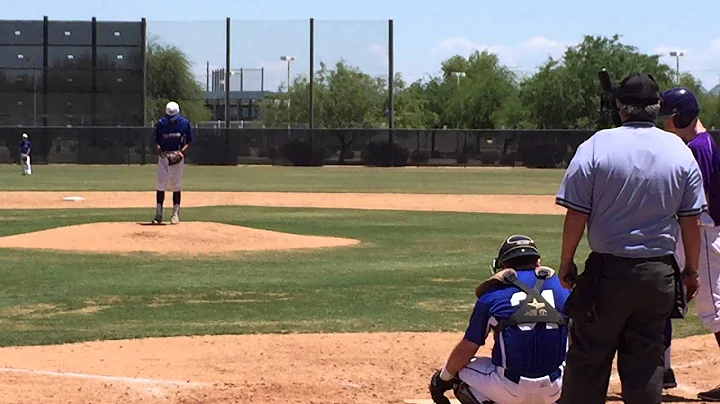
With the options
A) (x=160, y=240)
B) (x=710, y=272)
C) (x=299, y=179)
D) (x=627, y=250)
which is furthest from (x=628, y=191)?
(x=299, y=179)

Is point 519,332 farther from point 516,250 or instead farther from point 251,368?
point 251,368

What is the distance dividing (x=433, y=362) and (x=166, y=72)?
2669 inches

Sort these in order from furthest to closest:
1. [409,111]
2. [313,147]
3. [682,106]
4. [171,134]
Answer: [409,111] → [313,147] → [171,134] → [682,106]

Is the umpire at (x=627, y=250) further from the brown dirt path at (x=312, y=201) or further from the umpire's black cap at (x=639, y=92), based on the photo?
the brown dirt path at (x=312, y=201)

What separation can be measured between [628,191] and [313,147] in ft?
152

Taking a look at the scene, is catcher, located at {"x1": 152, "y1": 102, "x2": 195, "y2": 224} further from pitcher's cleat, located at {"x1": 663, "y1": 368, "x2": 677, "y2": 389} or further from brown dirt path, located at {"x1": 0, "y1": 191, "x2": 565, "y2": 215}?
pitcher's cleat, located at {"x1": 663, "y1": 368, "x2": 677, "y2": 389}

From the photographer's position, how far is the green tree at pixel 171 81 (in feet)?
230

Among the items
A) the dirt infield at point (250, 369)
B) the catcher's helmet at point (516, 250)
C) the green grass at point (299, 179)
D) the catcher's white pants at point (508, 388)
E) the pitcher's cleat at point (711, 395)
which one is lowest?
the green grass at point (299, 179)

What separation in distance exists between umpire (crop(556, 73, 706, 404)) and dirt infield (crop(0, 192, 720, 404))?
1802 millimetres

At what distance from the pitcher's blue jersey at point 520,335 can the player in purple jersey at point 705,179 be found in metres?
1.35

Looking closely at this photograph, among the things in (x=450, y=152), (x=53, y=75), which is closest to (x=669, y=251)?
(x=450, y=152)

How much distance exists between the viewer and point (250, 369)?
23.7ft

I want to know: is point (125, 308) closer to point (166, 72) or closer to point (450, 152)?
point (450, 152)

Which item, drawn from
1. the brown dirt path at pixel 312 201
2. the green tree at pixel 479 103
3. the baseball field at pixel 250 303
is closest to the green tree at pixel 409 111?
the green tree at pixel 479 103
